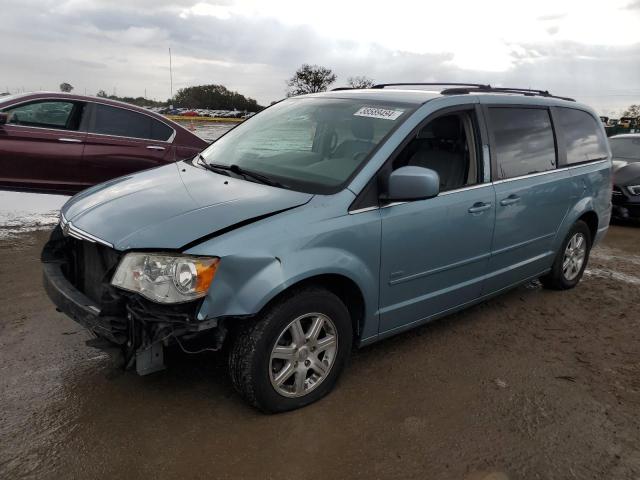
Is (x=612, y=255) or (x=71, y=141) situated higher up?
(x=71, y=141)

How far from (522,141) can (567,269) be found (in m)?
1.55

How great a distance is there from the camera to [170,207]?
2.81m

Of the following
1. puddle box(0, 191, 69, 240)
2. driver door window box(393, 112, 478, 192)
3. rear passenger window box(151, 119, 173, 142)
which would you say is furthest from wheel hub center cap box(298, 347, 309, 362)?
rear passenger window box(151, 119, 173, 142)

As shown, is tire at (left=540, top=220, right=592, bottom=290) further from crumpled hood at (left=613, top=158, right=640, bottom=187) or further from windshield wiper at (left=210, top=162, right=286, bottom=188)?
crumpled hood at (left=613, top=158, right=640, bottom=187)

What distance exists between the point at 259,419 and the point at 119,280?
1008 millimetres

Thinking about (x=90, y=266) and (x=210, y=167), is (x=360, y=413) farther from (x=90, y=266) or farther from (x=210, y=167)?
(x=210, y=167)

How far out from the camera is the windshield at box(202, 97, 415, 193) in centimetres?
315

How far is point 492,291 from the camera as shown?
4.07 meters

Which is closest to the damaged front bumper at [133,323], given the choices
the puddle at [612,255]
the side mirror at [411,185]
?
the side mirror at [411,185]

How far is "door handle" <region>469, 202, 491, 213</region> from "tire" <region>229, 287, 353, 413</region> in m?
1.20

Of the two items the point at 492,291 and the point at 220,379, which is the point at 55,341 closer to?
the point at 220,379

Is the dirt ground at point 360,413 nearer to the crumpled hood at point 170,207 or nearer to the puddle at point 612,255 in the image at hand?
the crumpled hood at point 170,207

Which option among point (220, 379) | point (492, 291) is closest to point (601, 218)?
point (492, 291)

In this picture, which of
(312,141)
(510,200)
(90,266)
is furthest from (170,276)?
(510,200)
